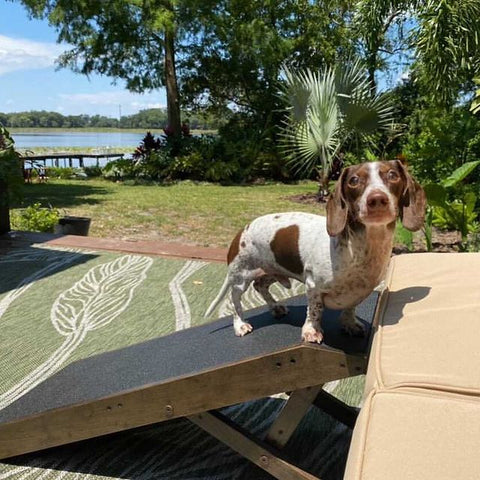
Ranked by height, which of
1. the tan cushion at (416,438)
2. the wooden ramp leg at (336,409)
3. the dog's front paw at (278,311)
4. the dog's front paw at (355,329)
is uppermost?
the tan cushion at (416,438)

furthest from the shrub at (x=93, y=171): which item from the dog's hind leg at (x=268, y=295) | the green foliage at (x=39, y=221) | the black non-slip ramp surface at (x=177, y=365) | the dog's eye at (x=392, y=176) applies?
the dog's eye at (x=392, y=176)

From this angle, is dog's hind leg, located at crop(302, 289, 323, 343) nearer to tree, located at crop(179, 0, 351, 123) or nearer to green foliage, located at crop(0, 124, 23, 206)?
green foliage, located at crop(0, 124, 23, 206)

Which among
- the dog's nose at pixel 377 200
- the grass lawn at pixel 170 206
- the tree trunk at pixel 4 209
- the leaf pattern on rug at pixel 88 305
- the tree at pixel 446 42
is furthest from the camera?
the grass lawn at pixel 170 206

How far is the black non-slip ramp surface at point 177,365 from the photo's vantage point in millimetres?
1697

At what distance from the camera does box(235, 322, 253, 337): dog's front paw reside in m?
2.00

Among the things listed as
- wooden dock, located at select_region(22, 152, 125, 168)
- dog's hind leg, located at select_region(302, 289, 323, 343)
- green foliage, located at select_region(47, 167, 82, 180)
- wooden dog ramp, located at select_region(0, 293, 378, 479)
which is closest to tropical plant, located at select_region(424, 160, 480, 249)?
wooden dog ramp, located at select_region(0, 293, 378, 479)

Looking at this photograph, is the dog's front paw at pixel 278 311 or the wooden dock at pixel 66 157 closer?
the dog's front paw at pixel 278 311

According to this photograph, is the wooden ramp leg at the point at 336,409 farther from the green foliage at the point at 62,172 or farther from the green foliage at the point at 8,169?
the green foliage at the point at 62,172

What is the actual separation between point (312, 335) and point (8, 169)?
15.6ft

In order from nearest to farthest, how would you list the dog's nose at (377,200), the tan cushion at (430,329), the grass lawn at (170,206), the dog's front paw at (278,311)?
the tan cushion at (430,329)
the dog's nose at (377,200)
the dog's front paw at (278,311)
the grass lawn at (170,206)

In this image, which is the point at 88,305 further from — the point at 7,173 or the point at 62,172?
the point at 62,172

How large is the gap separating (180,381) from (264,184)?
484 inches

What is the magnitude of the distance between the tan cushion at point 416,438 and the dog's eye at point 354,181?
0.58 metres

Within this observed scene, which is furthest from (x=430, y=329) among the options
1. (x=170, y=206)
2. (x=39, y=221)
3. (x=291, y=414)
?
(x=170, y=206)
